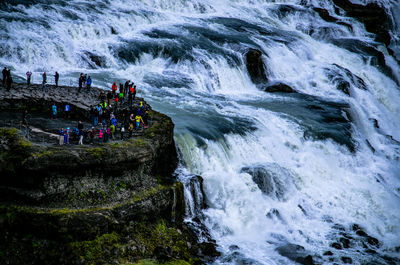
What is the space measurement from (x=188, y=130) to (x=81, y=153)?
355 inches

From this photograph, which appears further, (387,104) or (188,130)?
(387,104)

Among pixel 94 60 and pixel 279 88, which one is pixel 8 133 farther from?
pixel 279 88

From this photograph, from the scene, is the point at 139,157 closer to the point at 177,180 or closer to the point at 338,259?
the point at 177,180

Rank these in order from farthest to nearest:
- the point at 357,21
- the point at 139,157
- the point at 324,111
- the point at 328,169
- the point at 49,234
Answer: the point at 357,21 < the point at 324,111 < the point at 328,169 < the point at 139,157 < the point at 49,234

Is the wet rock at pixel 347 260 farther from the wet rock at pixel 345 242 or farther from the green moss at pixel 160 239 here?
the green moss at pixel 160 239

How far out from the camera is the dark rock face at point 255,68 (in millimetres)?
39406

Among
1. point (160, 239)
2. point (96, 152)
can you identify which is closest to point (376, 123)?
point (160, 239)

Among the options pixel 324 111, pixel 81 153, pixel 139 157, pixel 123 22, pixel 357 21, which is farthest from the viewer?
pixel 357 21

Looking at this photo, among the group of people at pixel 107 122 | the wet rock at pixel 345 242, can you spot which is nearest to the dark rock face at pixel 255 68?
the group of people at pixel 107 122

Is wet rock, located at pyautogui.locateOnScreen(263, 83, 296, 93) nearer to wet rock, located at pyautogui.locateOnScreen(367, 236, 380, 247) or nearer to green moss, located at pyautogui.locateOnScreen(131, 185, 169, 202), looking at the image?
wet rock, located at pyautogui.locateOnScreen(367, 236, 380, 247)

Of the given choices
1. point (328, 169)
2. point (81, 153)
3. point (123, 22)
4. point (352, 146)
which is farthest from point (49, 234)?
point (123, 22)

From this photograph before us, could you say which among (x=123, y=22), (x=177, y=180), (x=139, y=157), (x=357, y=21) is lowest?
A: (x=177, y=180)

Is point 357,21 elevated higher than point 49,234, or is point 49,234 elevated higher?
point 357,21

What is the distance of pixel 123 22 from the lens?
43.0 metres
